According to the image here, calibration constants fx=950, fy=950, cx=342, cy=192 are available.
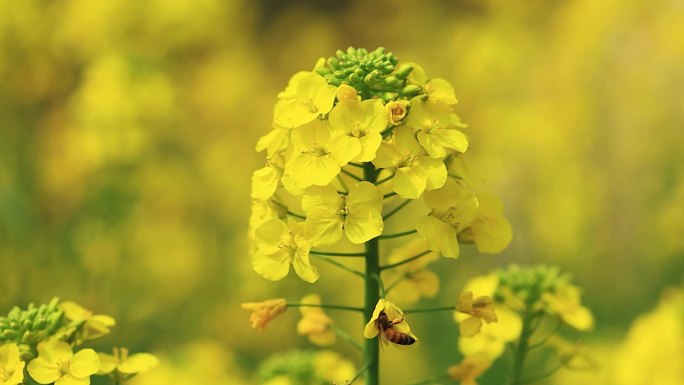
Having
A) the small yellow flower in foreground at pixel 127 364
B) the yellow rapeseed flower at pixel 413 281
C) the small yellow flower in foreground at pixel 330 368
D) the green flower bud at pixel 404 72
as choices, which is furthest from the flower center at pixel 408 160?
the small yellow flower in foreground at pixel 330 368

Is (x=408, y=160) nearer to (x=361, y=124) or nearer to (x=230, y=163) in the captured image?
(x=361, y=124)

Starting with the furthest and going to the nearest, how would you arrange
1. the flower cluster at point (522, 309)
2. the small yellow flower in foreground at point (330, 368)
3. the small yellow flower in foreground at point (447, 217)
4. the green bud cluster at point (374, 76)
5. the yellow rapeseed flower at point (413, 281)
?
the small yellow flower in foreground at point (330, 368), the flower cluster at point (522, 309), the yellow rapeseed flower at point (413, 281), the green bud cluster at point (374, 76), the small yellow flower in foreground at point (447, 217)

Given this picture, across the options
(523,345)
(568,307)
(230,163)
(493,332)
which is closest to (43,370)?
(493,332)

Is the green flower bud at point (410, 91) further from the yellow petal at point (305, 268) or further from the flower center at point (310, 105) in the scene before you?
the yellow petal at point (305, 268)

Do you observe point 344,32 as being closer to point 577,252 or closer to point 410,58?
point 410,58

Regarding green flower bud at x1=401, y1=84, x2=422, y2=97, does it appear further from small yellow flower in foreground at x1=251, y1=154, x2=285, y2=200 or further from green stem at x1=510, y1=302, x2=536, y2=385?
green stem at x1=510, y1=302, x2=536, y2=385

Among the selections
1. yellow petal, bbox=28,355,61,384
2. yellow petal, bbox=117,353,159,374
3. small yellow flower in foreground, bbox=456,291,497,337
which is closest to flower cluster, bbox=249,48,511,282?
small yellow flower in foreground, bbox=456,291,497,337
